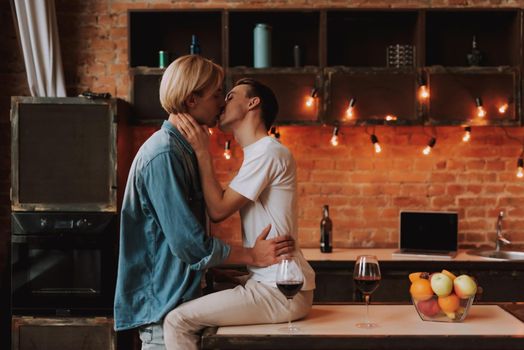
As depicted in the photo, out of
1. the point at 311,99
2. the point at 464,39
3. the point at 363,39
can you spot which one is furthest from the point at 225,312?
the point at 464,39

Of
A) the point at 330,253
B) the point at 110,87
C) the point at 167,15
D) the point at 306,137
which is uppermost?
the point at 167,15

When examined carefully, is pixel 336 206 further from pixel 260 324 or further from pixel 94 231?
pixel 260 324

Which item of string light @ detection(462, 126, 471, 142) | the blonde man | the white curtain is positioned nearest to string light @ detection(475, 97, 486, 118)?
string light @ detection(462, 126, 471, 142)

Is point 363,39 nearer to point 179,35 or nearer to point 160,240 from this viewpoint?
point 179,35

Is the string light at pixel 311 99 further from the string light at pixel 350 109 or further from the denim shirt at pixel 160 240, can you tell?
the denim shirt at pixel 160 240

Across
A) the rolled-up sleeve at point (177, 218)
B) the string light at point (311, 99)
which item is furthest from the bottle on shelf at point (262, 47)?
the rolled-up sleeve at point (177, 218)

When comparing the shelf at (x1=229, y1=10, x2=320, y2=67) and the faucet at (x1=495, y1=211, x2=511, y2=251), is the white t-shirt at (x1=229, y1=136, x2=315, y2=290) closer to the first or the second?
the shelf at (x1=229, y1=10, x2=320, y2=67)

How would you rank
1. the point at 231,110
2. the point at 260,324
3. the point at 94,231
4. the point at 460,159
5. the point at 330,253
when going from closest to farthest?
the point at 260,324 → the point at 231,110 → the point at 94,231 → the point at 330,253 → the point at 460,159

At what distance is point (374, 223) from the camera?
465 centimetres

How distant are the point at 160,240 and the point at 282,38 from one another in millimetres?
2598

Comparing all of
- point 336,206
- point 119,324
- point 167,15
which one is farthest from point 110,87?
point 119,324

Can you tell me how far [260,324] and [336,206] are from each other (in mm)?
2449

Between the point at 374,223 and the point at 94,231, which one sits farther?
the point at 374,223

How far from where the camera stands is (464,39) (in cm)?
461
